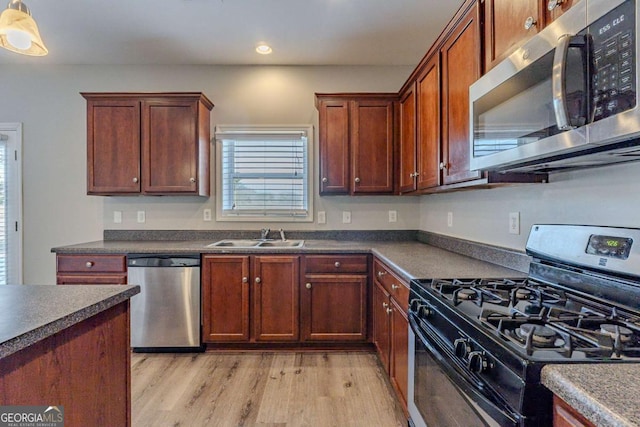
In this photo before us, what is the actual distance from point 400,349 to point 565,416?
1.26 meters

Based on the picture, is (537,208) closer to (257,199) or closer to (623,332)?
(623,332)

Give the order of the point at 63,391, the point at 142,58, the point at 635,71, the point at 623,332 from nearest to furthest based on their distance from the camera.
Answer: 1. the point at 635,71
2. the point at 623,332
3. the point at 63,391
4. the point at 142,58

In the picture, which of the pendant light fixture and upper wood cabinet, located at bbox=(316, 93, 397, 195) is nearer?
the pendant light fixture

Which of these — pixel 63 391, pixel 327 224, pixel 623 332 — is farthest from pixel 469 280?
pixel 327 224

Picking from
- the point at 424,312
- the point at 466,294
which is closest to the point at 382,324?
the point at 424,312

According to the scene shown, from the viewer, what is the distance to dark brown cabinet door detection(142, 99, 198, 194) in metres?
3.01

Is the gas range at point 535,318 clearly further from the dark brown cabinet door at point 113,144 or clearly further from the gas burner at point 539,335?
the dark brown cabinet door at point 113,144

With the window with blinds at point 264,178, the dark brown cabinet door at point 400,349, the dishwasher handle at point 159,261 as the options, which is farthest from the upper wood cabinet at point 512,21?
the dishwasher handle at point 159,261

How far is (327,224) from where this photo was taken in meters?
3.44

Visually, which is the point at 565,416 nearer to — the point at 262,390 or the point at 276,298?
the point at 262,390

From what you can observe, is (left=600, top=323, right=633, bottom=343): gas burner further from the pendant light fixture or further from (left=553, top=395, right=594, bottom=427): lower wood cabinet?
the pendant light fixture

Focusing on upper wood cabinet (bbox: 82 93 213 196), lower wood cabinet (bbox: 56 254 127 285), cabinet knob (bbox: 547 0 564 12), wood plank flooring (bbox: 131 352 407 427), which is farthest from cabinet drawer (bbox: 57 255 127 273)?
cabinet knob (bbox: 547 0 564 12)

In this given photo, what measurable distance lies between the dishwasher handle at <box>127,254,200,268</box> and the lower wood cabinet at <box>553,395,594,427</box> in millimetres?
2511

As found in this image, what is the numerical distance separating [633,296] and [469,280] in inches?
22.4
